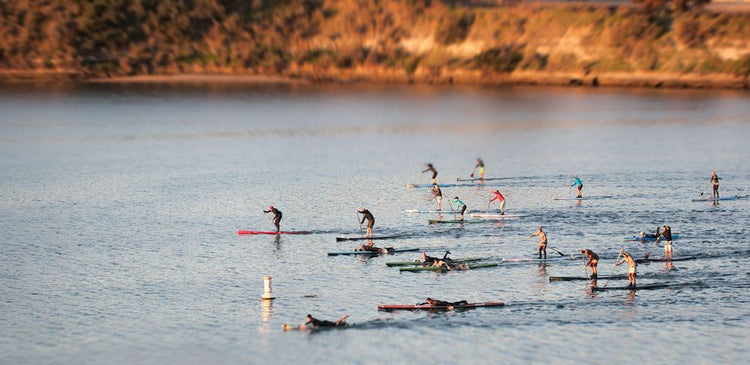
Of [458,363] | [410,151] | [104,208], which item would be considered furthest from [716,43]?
[458,363]

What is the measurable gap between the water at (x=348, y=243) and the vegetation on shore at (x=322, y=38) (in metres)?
35.1

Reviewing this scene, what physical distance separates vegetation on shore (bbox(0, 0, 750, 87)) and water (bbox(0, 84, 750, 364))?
35.1 meters

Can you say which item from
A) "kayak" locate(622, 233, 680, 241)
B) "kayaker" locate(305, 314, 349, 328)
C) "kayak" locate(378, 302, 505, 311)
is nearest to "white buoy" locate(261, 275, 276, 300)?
"kayaker" locate(305, 314, 349, 328)

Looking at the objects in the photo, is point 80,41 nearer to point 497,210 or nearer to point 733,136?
point 733,136

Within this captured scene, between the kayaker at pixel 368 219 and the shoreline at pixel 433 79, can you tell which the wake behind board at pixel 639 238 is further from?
the shoreline at pixel 433 79

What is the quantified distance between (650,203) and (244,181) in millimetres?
33393

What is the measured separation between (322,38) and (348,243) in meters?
129

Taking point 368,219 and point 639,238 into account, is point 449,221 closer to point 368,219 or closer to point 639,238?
point 368,219

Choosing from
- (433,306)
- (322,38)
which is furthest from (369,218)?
(322,38)

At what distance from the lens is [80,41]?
→ 595ft

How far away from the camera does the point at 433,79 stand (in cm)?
17388

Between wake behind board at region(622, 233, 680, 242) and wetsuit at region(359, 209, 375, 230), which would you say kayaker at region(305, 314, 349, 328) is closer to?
wetsuit at region(359, 209, 375, 230)

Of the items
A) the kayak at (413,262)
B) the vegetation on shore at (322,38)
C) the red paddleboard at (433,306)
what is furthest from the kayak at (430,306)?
the vegetation on shore at (322,38)

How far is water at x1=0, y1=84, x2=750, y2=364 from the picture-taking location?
40.6 metres
